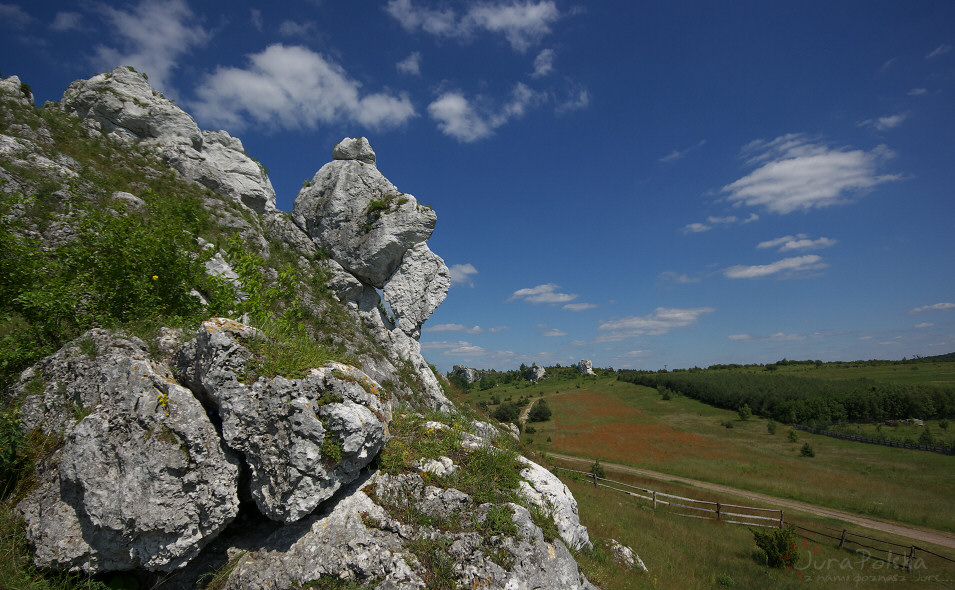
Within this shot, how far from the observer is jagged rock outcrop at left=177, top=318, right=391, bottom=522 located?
499 cm

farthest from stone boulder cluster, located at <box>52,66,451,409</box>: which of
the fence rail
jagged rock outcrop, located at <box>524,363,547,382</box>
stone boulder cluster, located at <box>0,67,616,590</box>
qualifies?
jagged rock outcrop, located at <box>524,363,547,382</box>

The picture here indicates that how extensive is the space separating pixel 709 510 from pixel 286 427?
28411 mm

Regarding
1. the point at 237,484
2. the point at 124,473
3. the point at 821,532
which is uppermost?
the point at 124,473

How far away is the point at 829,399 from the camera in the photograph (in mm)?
66188

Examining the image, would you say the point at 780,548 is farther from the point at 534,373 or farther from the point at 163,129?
the point at 534,373

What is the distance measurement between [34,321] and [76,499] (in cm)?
372

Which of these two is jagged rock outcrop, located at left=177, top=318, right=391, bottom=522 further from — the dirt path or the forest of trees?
the forest of trees

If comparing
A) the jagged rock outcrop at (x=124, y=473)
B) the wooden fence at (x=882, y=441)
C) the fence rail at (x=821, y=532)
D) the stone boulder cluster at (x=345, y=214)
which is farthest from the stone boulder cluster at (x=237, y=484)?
the wooden fence at (x=882, y=441)

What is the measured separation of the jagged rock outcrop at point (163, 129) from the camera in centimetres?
2233

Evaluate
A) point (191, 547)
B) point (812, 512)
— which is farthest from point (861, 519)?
point (191, 547)

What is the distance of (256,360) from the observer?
5.46m

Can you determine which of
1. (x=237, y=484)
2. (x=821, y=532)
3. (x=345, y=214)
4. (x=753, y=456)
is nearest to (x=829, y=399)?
(x=753, y=456)

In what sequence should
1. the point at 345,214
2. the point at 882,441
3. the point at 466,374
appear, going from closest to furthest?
the point at 345,214 < the point at 882,441 < the point at 466,374

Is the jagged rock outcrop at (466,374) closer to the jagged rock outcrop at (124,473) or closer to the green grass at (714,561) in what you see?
the green grass at (714,561)
